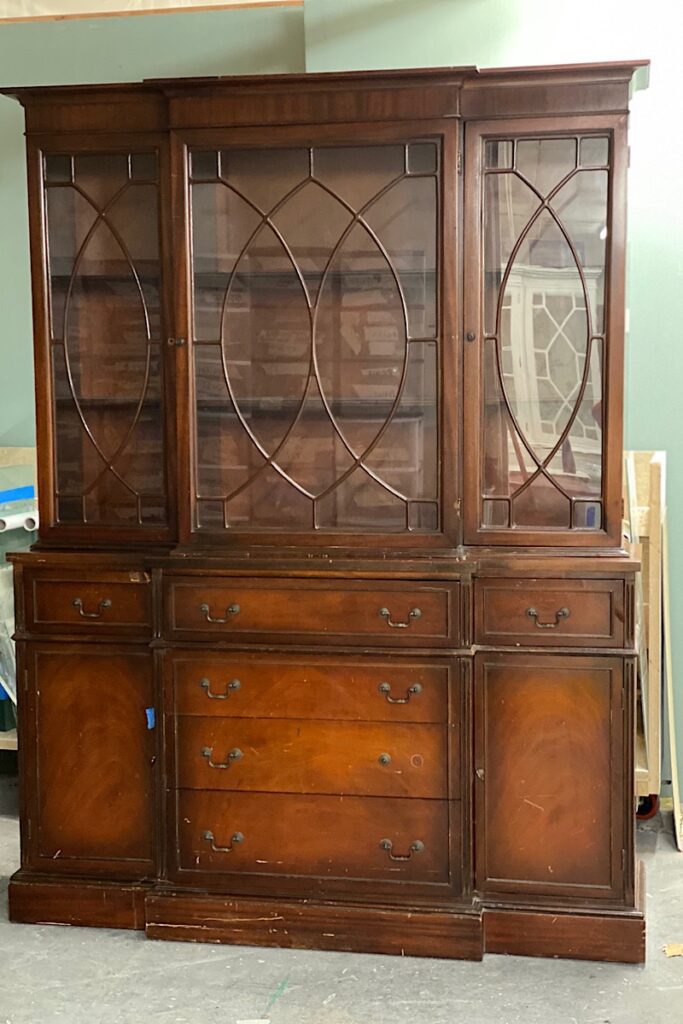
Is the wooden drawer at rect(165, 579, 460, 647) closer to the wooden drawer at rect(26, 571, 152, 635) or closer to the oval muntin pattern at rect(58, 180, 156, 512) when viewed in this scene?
the wooden drawer at rect(26, 571, 152, 635)

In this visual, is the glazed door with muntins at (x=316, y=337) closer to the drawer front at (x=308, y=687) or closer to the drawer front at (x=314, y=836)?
the drawer front at (x=308, y=687)

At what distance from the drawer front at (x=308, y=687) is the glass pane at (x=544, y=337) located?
410 millimetres

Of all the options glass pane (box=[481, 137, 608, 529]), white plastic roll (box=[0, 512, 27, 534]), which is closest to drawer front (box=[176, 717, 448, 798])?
glass pane (box=[481, 137, 608, 529])

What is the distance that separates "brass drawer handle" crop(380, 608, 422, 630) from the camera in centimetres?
251

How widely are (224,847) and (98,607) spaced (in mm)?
638

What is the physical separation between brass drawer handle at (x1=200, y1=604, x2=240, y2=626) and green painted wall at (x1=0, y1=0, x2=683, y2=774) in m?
1.33

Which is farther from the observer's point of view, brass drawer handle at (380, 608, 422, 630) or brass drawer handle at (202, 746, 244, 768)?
brass drawer handle at (202, 746, 244, 768)

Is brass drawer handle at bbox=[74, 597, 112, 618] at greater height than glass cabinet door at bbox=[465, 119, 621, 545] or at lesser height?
lesser

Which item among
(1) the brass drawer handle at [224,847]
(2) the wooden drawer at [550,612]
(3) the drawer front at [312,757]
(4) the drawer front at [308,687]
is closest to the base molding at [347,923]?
(1) the brass drawer handle at [224,847]

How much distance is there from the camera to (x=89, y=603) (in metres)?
2.68

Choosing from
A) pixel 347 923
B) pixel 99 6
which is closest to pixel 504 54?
pixel 99 6

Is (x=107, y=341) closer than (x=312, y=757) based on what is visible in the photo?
No

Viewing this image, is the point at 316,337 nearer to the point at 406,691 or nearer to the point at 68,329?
the point at 68,329

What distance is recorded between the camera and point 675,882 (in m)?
2.85
